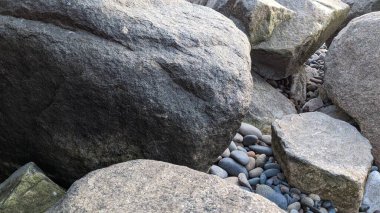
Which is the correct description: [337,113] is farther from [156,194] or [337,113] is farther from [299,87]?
[156,194]

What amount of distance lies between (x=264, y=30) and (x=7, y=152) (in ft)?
6.45

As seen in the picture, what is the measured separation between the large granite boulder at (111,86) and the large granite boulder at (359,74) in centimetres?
122

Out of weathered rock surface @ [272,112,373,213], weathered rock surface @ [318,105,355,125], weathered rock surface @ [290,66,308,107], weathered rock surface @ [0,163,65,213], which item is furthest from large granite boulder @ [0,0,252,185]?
weathered rock surface @ [290,66,308,107]

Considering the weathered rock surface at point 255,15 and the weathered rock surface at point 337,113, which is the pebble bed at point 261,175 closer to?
the weathered rock surface at point 337,113

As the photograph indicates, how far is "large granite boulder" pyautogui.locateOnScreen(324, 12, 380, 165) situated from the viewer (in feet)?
9.94

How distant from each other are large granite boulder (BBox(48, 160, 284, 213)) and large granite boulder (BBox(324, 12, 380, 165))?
172cm

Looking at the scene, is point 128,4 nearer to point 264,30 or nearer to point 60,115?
point 60,115

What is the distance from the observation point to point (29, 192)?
1.97 meters

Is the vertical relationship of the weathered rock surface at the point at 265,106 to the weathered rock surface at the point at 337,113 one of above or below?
below

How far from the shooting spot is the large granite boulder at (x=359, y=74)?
303 cm

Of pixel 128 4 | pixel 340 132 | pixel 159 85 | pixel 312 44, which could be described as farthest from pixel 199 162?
pixel 312 44

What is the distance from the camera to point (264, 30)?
345cm

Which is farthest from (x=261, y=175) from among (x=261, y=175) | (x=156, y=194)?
(x=156, y=194)

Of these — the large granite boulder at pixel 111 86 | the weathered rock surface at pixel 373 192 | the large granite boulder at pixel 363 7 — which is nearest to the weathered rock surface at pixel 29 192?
the large granite boulder at pixel 111 86
